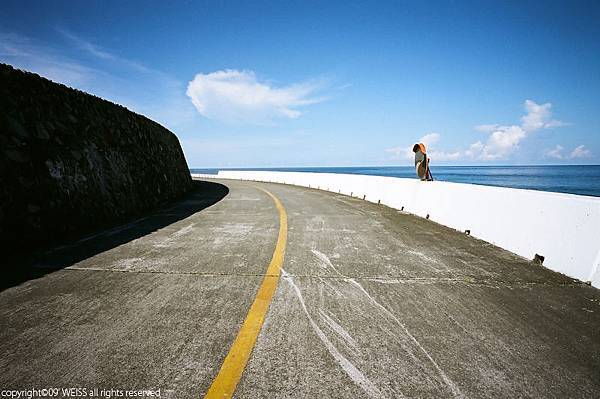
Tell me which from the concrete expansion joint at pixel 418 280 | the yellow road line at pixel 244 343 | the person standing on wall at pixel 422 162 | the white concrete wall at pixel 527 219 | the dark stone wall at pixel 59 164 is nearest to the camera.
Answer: the yellow road line at pixel 244 343

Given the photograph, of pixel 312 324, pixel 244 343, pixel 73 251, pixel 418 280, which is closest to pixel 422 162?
pixel 418 280

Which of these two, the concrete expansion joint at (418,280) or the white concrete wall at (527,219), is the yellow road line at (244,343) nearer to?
the concrete expansion joint at (418,280)

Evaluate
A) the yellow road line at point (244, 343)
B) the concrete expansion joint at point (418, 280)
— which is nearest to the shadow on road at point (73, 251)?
the concrete expansion joint at point (418, 280)

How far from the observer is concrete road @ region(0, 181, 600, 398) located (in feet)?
6.64

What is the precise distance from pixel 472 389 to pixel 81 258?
17.7 feet

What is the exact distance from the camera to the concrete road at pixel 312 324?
79.7 inches

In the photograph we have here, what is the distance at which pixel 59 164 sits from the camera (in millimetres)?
6488

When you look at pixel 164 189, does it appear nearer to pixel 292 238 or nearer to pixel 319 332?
pixel 292 238

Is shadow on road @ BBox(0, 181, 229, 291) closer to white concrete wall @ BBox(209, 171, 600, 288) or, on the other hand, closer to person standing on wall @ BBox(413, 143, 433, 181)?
white concrete wall @ BBox(209, 171, 600, 288)

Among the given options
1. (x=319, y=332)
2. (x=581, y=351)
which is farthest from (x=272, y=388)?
(x=581, y=351)

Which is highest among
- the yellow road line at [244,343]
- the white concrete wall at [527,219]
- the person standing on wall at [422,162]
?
the person standing on wall at [422,162]

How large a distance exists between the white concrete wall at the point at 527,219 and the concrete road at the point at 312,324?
363 mm

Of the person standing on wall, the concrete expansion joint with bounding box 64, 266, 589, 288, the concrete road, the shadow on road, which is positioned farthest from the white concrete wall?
the shadow on road

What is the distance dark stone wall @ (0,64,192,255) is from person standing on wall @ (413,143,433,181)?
9.51 m
